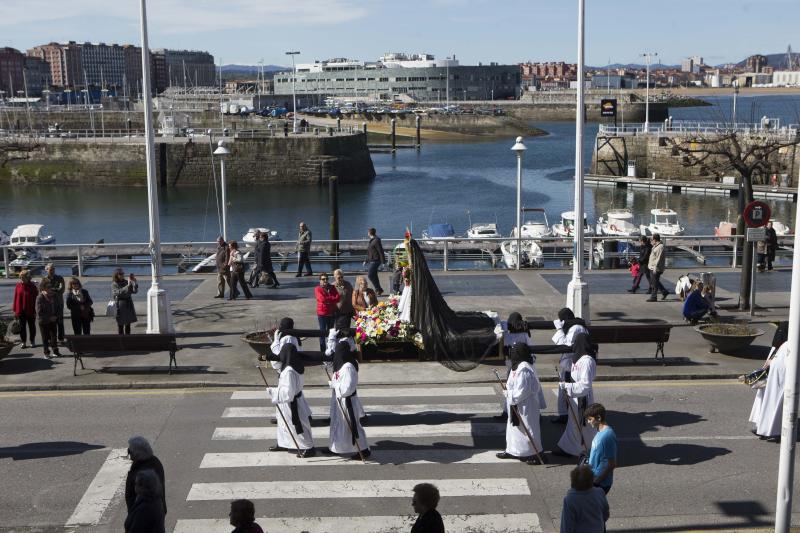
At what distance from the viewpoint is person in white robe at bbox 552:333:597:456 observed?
10.9 meters

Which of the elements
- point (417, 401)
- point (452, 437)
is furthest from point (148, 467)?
point (417, 401)

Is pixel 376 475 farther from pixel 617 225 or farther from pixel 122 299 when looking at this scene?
pixel 617 225

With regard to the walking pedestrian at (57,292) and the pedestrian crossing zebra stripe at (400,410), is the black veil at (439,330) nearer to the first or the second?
the pedestrian crossing zebra stripe at (400,410)

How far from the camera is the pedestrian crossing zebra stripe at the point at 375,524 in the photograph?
9203 millimetres

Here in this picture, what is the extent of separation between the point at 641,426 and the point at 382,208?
59.5m

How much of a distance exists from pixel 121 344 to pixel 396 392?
466 centimetres

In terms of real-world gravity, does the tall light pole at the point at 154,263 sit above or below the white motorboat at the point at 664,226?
above

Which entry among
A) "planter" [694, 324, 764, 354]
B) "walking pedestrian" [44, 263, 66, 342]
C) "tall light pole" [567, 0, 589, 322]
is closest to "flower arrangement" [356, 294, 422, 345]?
"tall light pole" [567, 0, 589, 322]

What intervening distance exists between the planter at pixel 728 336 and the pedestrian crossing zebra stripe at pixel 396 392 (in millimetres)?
4190

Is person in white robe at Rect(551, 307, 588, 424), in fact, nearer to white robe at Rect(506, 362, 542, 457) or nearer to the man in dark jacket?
white robe at Rect(506, 362, 542, 457)

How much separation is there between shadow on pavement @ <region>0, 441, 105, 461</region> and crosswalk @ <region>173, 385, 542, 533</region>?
1632mm

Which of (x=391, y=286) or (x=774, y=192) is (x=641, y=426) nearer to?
(x=391, y=286)

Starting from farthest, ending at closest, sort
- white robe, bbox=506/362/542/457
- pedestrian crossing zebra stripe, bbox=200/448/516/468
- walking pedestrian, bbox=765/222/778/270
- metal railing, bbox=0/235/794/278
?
metal railing, bbox=0/235/794/278
walking pedestrian, bbox=765/222/778/270
pedestrian crossing zebra stripe, bbox=200/448/516/468
white robe, bbox=506/362/542/457

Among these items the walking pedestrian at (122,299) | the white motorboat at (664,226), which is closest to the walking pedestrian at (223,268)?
the walking pedestrian at (122,299)
